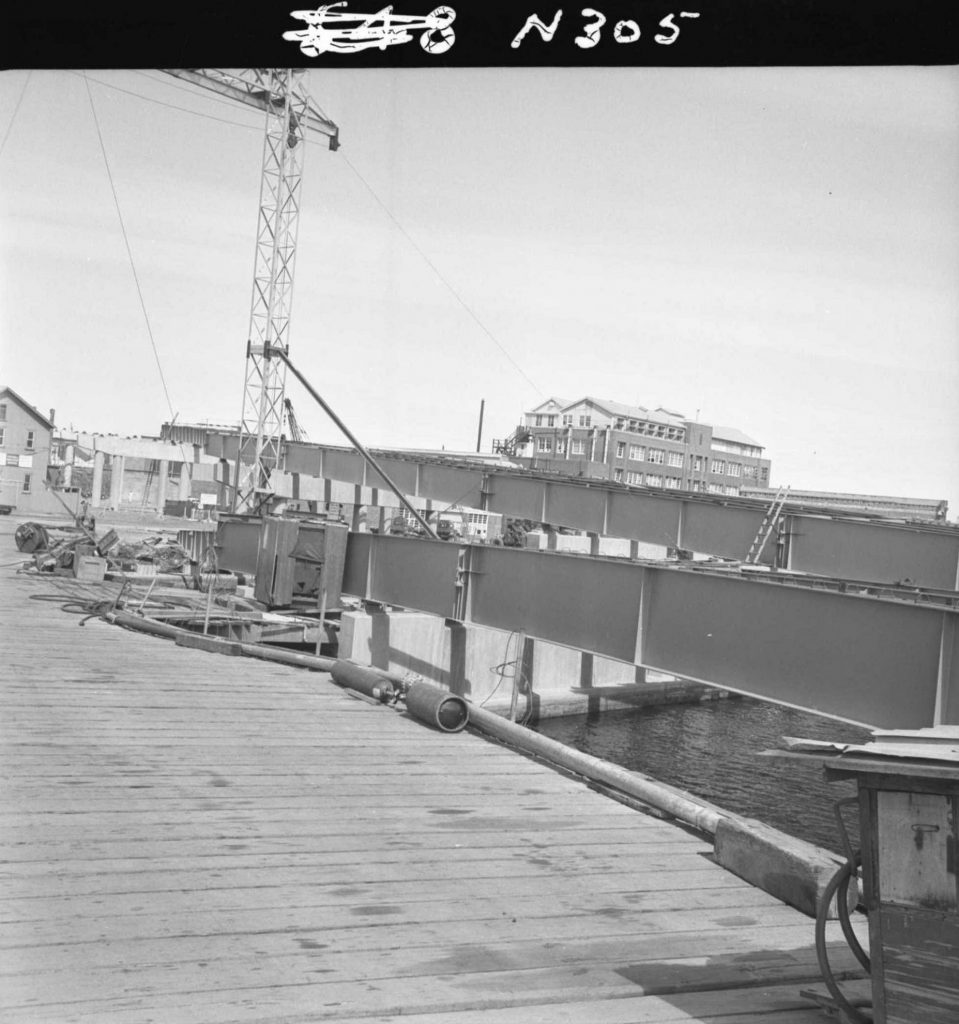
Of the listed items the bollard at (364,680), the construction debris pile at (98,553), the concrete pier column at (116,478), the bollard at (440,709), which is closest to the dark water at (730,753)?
the bollard at (364,680)

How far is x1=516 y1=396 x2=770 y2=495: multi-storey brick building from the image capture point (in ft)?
257

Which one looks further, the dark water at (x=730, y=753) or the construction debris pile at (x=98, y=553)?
the construction debris pile at (x=98, y=553)

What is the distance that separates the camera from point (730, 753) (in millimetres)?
24062

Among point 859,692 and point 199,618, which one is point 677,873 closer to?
point 859,692

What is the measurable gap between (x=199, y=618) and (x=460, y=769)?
39.6ft

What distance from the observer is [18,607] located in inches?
722

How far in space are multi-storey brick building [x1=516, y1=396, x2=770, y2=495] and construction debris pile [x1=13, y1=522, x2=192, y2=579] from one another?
38.1 meters

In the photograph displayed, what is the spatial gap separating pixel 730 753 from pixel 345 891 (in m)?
19.5

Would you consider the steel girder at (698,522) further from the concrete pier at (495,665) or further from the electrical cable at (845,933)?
the electrical cable at (845,933)

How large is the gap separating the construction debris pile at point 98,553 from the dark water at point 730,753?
11.4 m

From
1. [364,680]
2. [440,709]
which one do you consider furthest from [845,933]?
[364,680]

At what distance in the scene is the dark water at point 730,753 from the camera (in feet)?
61.7

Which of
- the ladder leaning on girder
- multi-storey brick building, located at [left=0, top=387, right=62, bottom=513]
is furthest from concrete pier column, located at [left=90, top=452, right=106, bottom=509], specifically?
the ladder leaning on girder

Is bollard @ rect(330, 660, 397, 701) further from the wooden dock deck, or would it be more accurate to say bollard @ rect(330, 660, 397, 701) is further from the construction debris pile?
the construction debris pile
